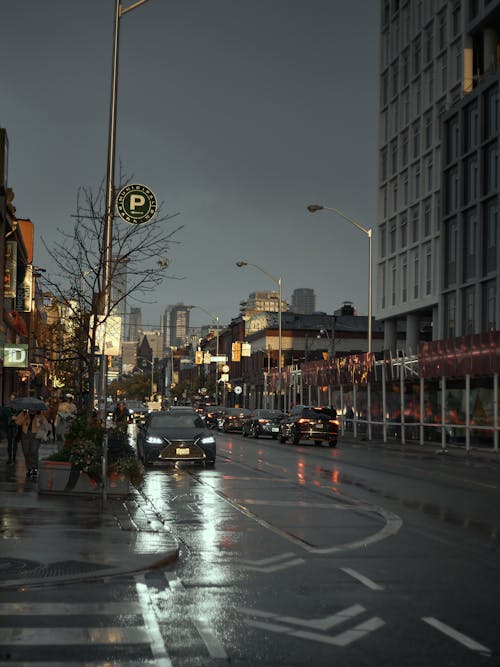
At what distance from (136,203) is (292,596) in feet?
46.7

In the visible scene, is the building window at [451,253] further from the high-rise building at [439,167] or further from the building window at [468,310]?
the building window at [468,310]

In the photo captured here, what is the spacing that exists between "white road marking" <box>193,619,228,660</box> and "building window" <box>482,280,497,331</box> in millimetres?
48648


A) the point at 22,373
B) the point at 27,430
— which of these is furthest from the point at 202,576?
the point at 22,373

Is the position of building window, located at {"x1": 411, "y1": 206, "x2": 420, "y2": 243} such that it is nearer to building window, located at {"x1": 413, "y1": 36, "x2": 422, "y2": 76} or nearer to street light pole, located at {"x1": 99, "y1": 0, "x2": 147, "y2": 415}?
building window, located at {"x1": 413, "y1": 36, "x2": 422, "y2": 76}

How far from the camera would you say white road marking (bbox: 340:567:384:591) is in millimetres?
10062

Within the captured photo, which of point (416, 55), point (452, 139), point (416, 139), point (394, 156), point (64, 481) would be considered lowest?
point (64, 481)

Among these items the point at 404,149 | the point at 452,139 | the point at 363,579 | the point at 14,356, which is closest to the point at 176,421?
the point at 363,579

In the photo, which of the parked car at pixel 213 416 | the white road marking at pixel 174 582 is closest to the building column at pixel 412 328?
the parked car at pixel 213 416

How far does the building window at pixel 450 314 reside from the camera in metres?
61.2

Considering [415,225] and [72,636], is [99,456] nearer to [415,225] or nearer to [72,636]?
[72,636]

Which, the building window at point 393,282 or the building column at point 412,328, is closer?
the building column at point 412,328

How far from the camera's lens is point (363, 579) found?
10578 mm

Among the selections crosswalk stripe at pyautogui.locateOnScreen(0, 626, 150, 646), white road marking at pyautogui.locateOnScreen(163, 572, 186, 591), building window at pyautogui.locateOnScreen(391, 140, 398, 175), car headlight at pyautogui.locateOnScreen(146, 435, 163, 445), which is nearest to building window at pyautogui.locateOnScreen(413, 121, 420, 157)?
building window at pyautogui.locateOnScreen(391, 140, 398, 175)

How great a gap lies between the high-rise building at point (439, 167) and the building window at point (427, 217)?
66 millimetres
